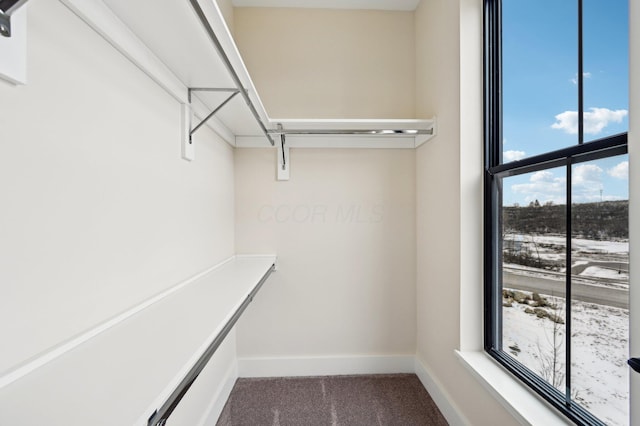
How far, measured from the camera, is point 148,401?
1.51ft

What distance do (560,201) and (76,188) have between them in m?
1.40

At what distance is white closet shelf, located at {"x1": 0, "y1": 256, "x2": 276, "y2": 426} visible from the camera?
412 mm

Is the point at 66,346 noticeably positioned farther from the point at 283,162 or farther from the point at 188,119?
the point at 283,162

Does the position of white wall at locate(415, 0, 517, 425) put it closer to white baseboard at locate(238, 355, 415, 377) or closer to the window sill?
the window sill

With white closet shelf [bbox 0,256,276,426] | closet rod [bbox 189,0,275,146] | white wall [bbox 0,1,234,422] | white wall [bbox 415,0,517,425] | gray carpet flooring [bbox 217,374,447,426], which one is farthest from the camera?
gray carpet flooring [bbox 217,374,447,426]

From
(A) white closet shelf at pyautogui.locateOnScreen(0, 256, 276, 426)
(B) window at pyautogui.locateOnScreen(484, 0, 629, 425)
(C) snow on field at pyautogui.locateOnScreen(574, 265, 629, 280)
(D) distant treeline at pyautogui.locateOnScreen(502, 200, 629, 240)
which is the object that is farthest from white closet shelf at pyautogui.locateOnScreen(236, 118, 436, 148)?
(A) white closet shelf at pyautogui.locateOnScreen(0, 256, 276, 426)

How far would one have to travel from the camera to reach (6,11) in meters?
0.46

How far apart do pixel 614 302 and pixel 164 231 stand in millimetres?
1408

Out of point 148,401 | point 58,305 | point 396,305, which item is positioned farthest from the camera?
point 396,305

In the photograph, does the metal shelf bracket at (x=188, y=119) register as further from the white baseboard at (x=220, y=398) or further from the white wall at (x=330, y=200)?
the white baseboard at (x=220, y=398)

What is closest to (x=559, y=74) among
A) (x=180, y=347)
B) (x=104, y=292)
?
(x=180, y=347)

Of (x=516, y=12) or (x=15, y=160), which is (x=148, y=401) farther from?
(x=516, y=12)

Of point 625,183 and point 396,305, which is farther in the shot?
point 396,305

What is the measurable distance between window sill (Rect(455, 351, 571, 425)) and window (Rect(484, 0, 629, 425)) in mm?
36
